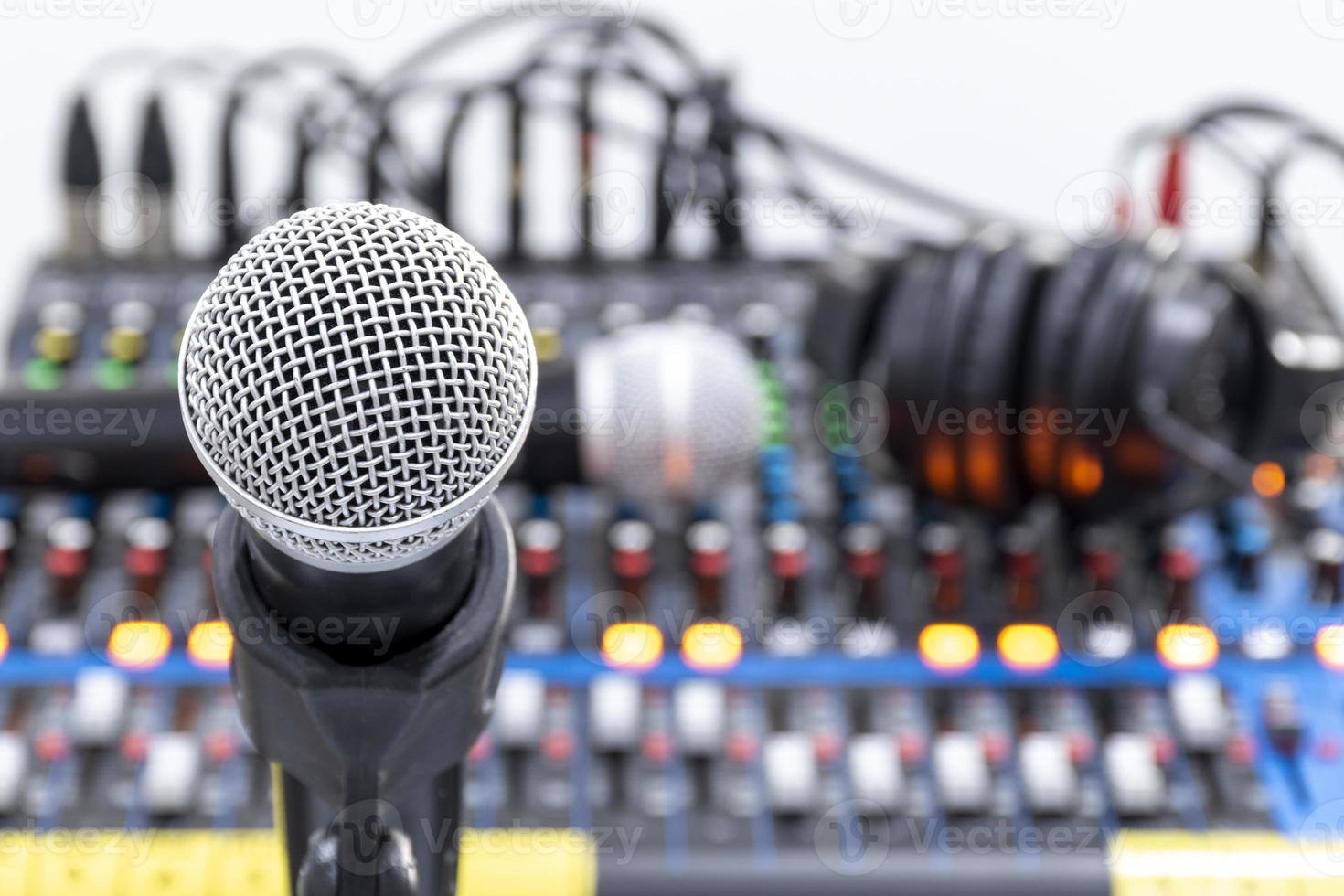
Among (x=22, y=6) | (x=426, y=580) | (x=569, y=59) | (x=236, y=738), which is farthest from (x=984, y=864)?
(x=22, y=6)

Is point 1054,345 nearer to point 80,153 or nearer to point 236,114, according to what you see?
point 236,114

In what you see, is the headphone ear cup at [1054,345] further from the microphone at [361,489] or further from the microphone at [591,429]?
the microphone at [361,489]

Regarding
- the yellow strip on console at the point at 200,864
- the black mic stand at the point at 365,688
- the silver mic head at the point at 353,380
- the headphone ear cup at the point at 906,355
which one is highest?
the silver mic head at the point at 353,380

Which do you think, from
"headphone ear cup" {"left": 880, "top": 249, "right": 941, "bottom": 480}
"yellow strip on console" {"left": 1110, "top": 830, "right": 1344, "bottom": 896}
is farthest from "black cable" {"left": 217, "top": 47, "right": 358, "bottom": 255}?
"yellow strip on console" {"left": 1110, "top": 830, "right": 1344, "bottom": 896}

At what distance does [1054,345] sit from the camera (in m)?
1.29

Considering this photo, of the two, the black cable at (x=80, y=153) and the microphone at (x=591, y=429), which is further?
the black cable at (x=80, y=153)

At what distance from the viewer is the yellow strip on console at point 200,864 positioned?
117cm

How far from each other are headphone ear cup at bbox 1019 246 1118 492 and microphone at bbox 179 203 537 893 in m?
0.69

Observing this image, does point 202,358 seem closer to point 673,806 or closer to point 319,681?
point 319,681

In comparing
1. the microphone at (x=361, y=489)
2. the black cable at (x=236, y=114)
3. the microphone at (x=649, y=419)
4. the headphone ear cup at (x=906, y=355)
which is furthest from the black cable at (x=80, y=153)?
the microphone at (x=361, y=489)

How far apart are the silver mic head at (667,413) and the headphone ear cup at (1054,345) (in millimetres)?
229

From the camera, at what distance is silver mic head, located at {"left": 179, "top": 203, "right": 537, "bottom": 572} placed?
0.59 metres

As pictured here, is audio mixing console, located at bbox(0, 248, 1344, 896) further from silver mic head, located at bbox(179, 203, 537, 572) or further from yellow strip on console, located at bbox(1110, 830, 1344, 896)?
silver mic head, located at bbox(179, 203, 537, 572)

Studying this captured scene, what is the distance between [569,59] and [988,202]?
56 centimetres
